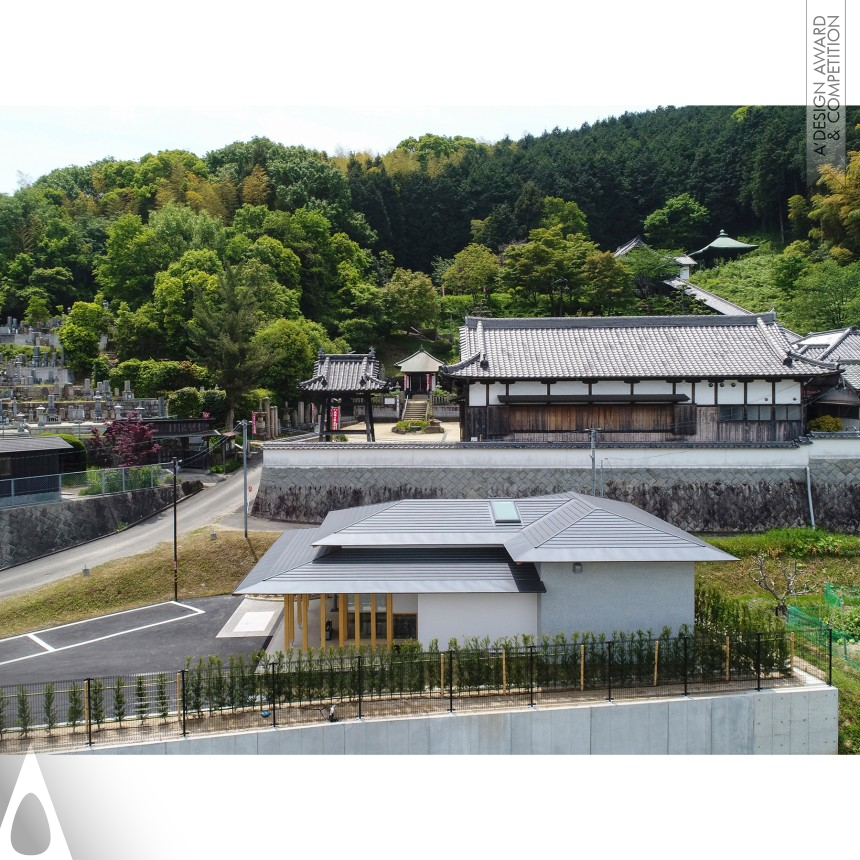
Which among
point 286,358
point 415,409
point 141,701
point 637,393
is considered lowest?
point 141,701

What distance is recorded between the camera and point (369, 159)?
77500 millimetres

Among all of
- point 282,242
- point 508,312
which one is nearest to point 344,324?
point 282,242

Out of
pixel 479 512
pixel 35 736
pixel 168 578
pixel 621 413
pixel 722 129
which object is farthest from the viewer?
pixel 722 129

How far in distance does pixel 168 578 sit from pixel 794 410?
70.7ft

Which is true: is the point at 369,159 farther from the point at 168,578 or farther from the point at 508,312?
the point at 168,578

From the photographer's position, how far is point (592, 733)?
12.2 metres

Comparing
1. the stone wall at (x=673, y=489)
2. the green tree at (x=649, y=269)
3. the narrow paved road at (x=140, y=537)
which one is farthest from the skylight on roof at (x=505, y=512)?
the green tree at (x=649, y=269)

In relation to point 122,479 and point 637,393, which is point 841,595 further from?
point 122,479

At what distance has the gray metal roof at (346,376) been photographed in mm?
26500

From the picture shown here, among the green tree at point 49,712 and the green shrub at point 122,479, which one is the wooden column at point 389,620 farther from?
the green shrub at point 122,479

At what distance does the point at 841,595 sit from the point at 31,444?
84.1 feet

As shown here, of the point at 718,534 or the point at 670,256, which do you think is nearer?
the point at 718,534

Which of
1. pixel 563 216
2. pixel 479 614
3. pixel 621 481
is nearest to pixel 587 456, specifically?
pixel 621 481

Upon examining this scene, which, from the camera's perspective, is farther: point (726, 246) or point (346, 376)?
point (726, 246)
